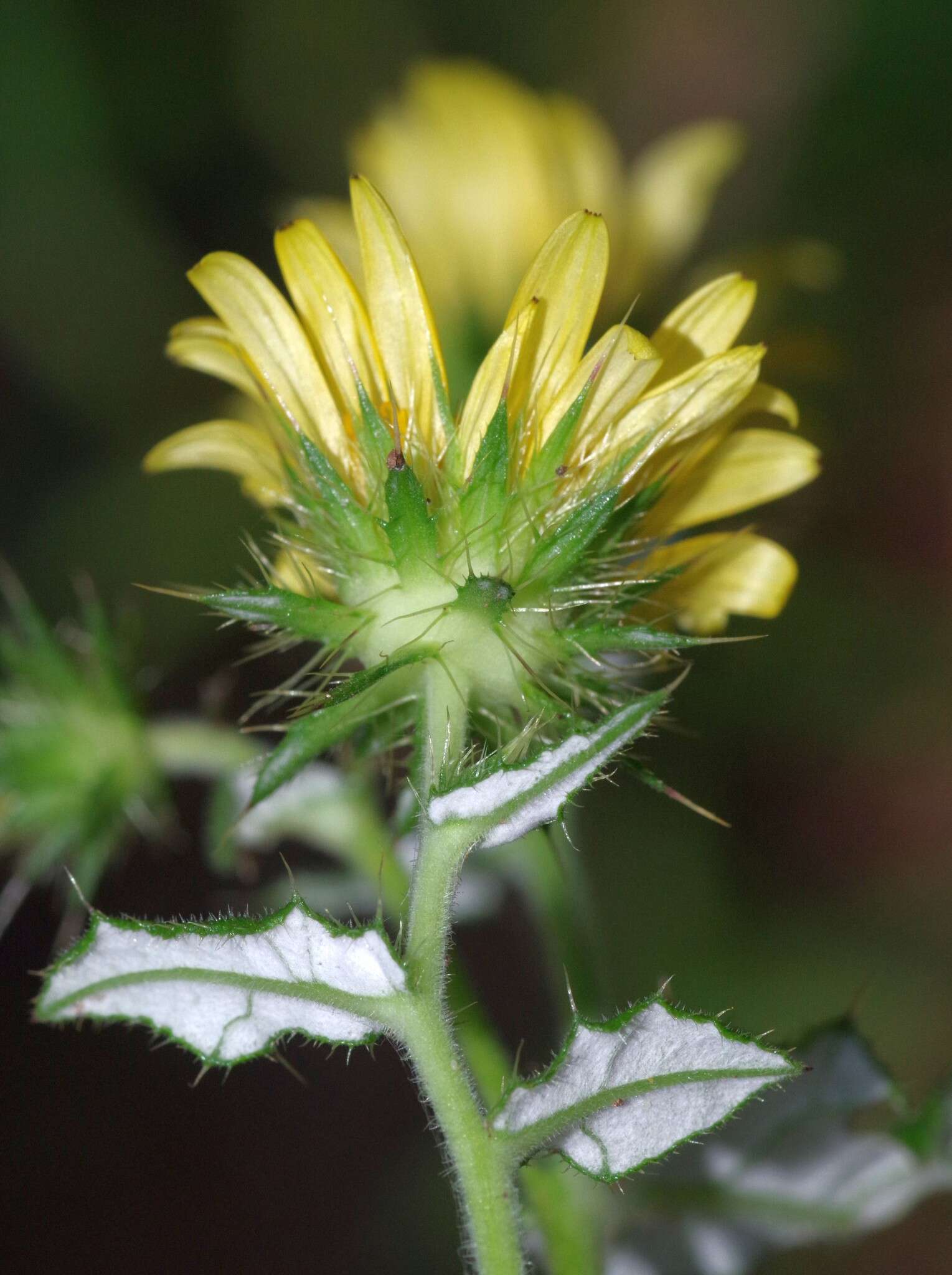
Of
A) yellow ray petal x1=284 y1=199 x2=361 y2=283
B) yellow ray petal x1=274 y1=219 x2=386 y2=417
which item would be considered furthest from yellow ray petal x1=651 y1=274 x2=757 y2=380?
yellow ray petal x1=284 y1=199 x2=361 y2=283

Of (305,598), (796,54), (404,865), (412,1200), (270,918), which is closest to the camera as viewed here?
(270,918)

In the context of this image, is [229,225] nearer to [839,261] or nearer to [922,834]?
[839,261]

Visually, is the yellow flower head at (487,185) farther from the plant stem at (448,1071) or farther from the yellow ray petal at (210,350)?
the plant stem at (448,1071)

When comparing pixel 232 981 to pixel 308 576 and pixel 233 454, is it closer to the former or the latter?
pixel 308 576

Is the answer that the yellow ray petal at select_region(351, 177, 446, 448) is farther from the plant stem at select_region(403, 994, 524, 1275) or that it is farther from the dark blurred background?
the dark blurred background

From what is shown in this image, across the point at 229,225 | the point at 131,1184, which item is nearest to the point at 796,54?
the point at 229,225

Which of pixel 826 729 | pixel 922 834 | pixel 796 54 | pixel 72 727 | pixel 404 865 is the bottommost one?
pixel 922 834
